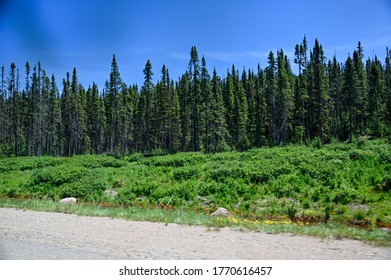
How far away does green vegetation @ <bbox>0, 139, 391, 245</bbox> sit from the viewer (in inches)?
562

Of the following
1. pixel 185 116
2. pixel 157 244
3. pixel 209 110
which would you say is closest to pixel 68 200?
pixel 157 244

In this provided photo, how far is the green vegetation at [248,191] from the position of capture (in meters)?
14.3

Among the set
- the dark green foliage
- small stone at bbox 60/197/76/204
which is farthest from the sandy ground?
small stone at bbox 60/197/76/204

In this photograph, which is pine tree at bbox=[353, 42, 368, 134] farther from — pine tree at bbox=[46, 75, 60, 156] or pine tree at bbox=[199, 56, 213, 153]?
pine tree at bbox=[46, 75, 60, 156]

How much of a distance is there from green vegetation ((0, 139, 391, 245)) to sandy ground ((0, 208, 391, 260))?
121 centimetres

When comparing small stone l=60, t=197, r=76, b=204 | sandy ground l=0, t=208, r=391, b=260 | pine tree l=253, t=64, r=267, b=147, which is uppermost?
pine tree l=253, t=64, r=267, b=147

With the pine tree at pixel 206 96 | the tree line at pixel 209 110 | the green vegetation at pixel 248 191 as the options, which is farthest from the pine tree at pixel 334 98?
the green vegetation at pixel 248 191

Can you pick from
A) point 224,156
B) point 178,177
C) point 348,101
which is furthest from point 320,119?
point 178,177

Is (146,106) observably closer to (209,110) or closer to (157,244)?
(209,110)

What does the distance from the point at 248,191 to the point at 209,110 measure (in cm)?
4034

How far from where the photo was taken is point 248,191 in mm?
20141

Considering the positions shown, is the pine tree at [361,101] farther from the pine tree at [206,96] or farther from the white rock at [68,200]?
the white rock at [68,200]

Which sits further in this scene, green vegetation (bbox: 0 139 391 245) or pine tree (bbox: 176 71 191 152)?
pine tree (bbox: 176 71 191 152)
